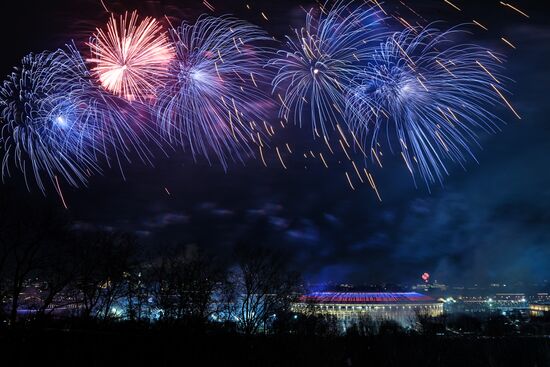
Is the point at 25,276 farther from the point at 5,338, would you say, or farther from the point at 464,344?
the point at 464,344

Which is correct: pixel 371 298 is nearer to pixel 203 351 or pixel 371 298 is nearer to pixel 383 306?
pixel 383 306

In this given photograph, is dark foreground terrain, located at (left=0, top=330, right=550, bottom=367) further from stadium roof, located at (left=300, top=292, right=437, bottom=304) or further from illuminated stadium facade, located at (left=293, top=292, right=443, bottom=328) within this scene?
stadium roof, located at (left=300, top=292, right=437, bottom=304)

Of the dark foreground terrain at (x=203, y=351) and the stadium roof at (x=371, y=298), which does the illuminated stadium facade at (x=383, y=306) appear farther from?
the dark foreground terrain at (x=203, y=351)

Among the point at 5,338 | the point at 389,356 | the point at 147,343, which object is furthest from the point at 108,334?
the point at 389,356

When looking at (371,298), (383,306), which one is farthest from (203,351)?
(371,298)

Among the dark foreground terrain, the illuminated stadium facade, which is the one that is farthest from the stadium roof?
the dark foreground terrain

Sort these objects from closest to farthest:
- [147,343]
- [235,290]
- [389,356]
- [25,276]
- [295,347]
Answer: [147,343] < [295,347] < [25,276] < [389,356] < [235,290]

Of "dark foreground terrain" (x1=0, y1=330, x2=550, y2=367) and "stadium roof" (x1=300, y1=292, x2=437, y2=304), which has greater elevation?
"stadium roof" (x1=300, y1=292, x2=437, y2=304)

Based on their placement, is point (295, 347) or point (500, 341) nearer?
point (295, 347)
